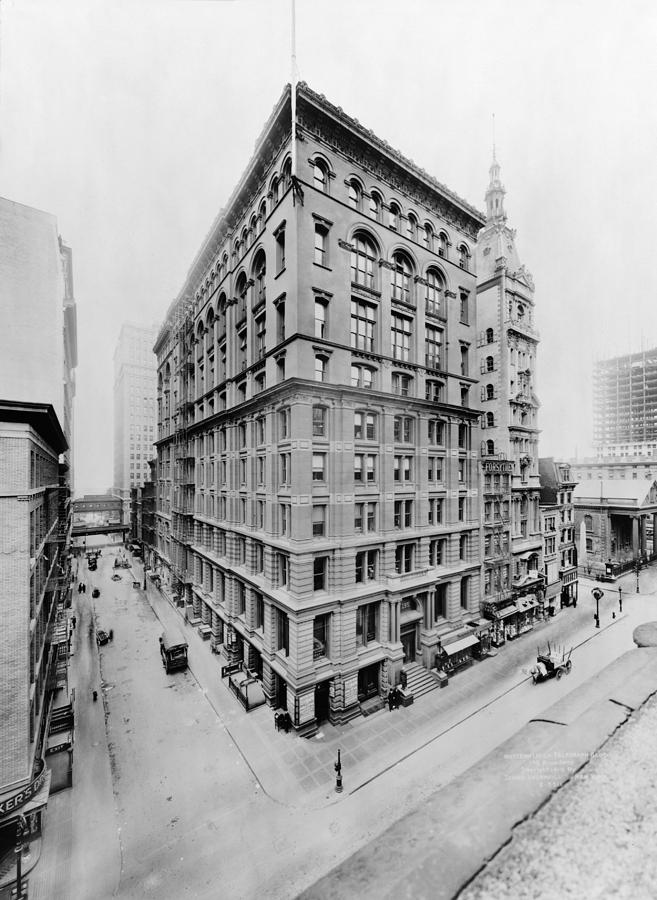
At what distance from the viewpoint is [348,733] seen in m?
19.4

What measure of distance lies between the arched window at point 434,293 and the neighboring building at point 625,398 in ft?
39.8

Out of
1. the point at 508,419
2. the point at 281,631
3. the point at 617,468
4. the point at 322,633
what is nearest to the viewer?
the point at 322,633

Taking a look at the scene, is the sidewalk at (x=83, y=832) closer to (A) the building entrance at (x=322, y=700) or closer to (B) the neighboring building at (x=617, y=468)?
(A) the building entrance at (x=322, y=700)

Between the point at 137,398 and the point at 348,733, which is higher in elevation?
the point at 137,398

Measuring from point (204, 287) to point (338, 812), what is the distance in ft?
134

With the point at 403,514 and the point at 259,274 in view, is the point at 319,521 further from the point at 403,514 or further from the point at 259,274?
the point at 259,274

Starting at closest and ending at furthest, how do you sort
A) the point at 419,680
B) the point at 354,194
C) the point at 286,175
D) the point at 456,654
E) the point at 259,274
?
→ the point at 286,175
the point at 419,680
the point at 354,194
the point at 456,654
the point at 259,274

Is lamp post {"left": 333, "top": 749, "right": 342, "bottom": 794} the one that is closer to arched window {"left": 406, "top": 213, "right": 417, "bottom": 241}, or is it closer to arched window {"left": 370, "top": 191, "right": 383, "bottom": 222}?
arched window {"left": 370, "top": 191, "right": 383, "bottom": 222}

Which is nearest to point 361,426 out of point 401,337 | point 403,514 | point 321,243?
point 403,514

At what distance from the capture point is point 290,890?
1160 cm

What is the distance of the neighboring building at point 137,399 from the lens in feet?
315

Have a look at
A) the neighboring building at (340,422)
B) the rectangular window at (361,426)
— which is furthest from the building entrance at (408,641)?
the rectangular window at (361,426)

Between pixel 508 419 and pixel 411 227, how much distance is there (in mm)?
18093

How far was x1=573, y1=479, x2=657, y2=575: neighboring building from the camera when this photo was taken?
49.1 m
